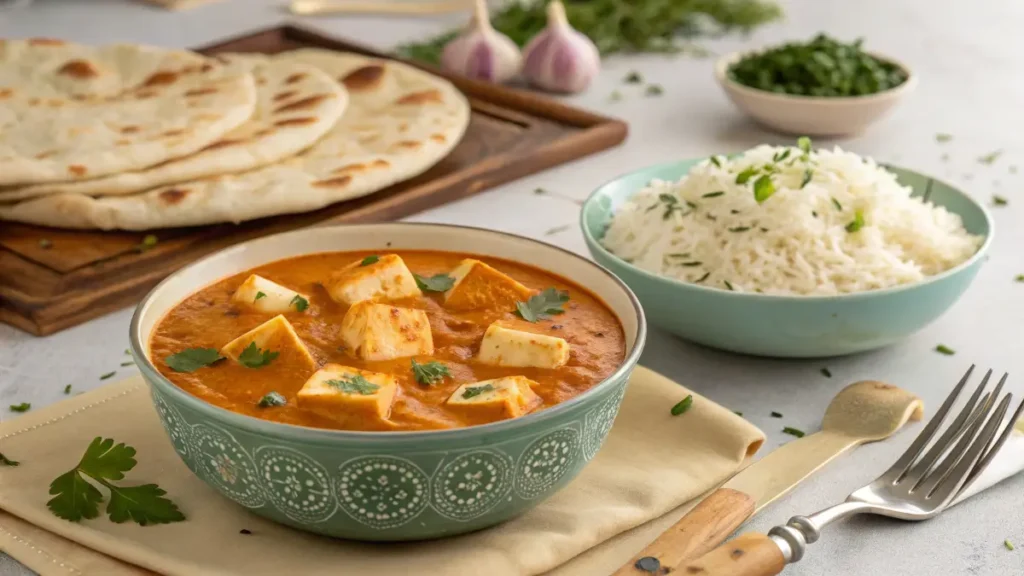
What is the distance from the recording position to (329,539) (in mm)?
1865

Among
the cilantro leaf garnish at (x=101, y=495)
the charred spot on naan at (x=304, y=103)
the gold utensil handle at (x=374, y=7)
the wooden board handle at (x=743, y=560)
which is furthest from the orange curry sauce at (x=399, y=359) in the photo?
the gold utensil handle at (x=374, y=7)

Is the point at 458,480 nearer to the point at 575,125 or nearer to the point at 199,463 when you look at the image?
the point at 199,463

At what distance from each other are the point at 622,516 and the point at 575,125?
2.31 m

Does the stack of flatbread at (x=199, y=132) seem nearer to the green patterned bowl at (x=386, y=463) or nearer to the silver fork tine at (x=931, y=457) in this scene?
the green patterned bowl at (x=386, y=463)

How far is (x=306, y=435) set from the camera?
1.63 m

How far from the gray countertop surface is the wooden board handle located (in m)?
0.22

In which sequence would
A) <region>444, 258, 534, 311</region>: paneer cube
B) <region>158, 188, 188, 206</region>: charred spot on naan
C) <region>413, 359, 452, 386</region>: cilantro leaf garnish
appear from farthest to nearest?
<region>158, 188, 188, 206</region>: charred spot on naan, <region>444, 258, 534, 311</region>: paneer cube, <region>413, 359, 452, 386</region>: cilantro leaf garnish

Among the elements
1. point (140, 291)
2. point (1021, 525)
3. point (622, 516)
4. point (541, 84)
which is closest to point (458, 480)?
point (622, 516)

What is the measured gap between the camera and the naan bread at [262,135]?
316cm

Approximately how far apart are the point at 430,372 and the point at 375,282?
0.29 m

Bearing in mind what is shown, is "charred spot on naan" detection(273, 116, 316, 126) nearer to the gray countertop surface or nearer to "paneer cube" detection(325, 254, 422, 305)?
the gray countertop surface

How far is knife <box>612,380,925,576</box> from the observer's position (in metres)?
1.74

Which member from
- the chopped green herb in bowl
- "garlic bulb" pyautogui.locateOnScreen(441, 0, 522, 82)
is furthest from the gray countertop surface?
"garlic bulb" pyautogui.locateOnScreen(441, 0, 522, 82)

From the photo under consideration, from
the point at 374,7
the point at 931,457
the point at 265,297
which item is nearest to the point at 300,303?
the point at 265,297
